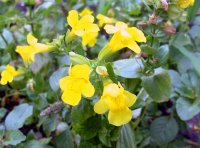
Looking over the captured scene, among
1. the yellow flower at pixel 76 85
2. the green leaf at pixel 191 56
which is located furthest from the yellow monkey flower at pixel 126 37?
the green leaf at pixel 191 56

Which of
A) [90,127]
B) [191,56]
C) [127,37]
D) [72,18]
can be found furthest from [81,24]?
[191,56]

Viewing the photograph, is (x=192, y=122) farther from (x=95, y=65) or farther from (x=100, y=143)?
(x=95, y=65)

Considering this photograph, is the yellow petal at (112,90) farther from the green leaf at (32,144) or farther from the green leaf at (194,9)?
the green leaf at (194,9)

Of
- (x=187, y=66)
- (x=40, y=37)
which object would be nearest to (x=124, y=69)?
(x=187, y=66)

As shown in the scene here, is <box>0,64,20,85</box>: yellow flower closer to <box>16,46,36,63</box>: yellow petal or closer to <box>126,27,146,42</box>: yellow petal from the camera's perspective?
<box>16,46,36,63</box>: yellow petal

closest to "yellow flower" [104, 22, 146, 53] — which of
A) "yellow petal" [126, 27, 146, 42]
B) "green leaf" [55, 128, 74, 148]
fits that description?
"yellow petal" [126, 27, 146, 42]

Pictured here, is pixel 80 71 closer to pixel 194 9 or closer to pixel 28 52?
pixel 28 52

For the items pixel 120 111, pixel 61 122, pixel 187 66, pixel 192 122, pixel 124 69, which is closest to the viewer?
pixel 120 111
